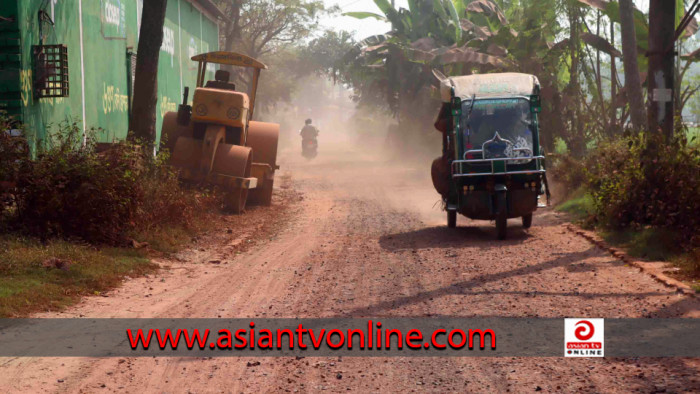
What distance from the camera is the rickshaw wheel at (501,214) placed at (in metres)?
12.8

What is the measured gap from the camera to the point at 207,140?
15.6 m

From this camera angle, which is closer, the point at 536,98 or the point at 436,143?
the point at 536,98

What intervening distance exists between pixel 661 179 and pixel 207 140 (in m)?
8.56

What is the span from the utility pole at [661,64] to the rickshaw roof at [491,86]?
1952 millimetres

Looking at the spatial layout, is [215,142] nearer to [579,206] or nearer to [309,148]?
[579,206]

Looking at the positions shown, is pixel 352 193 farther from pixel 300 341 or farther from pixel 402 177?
pixel 300 341

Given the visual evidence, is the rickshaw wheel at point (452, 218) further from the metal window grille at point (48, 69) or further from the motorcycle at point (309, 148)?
the motorcycle at point (309, 148)

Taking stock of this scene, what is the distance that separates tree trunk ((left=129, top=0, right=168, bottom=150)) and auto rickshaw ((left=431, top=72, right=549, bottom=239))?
547 centimetres

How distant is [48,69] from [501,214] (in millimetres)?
8593

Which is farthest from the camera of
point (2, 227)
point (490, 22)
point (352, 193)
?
point (490, 22)

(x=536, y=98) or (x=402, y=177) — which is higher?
(x=536, y=98)

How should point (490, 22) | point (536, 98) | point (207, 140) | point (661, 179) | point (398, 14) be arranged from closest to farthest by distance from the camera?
1. point (661, 179)
2. point (536, 98)
3. point (207, 140)
4. point (490, 22)
5. point (398, 14)

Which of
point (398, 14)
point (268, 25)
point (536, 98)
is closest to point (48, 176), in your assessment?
point (536, 98)

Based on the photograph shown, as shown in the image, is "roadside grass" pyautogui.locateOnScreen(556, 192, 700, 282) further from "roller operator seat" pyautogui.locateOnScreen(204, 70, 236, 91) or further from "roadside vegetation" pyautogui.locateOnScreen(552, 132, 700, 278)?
"roller operator seat" pyautogui.locateOnScreen(204, 70, 236, 91)
